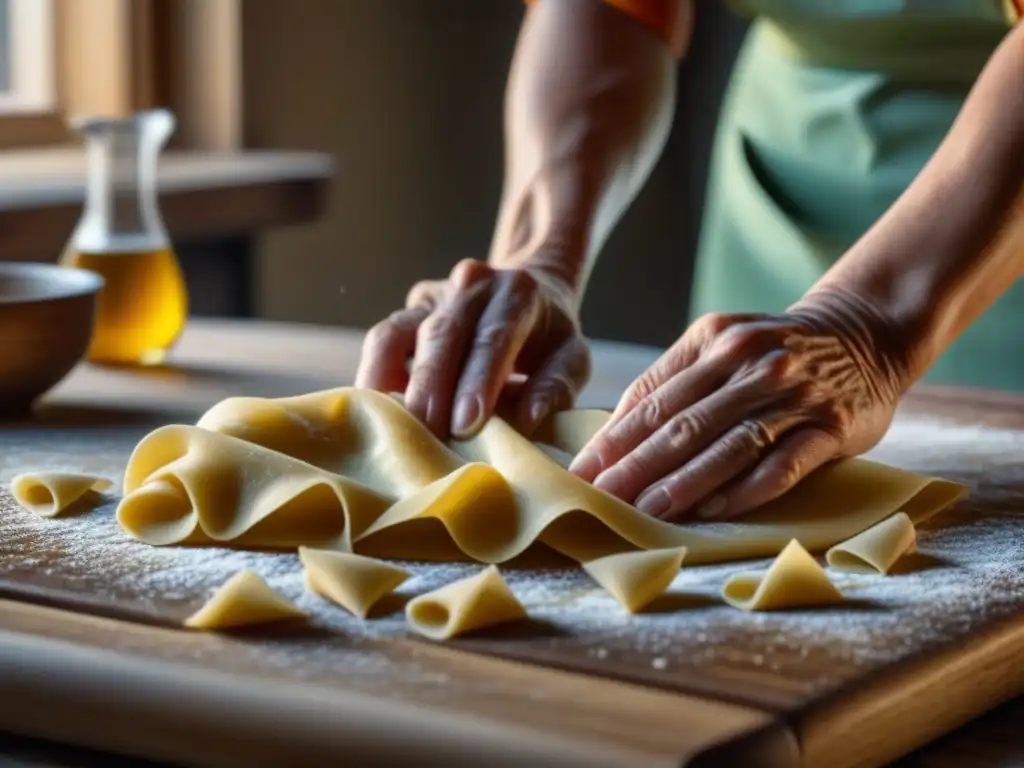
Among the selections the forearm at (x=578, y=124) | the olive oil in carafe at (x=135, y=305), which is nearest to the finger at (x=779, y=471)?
the forearm at (x=578, y=124)

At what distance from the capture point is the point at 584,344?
140cm

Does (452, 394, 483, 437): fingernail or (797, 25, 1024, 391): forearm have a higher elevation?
(797, 25, 1024, 391): forearm

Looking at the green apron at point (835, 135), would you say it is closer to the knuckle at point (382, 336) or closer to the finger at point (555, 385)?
the finger at point (555, 385)

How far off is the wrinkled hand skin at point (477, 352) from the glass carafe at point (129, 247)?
35cm

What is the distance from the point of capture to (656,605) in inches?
36.3

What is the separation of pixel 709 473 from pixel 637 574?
0.19 metres

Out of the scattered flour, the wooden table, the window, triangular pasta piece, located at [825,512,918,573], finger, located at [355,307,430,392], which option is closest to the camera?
the wooden table

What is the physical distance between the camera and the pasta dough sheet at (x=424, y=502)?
1028 millimetres

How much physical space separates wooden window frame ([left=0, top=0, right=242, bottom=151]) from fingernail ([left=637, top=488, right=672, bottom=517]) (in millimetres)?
1824

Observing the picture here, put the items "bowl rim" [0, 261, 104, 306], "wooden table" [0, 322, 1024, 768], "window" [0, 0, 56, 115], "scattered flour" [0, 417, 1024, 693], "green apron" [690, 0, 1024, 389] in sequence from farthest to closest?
"window" [0, 0, 56, 115] < "green apron" [690, 0, 1024, 389] < "bowl rim" [0, 261, 104, 306] < "scattered flour" [0, 417, 1024, 693] < "wooden table" [0, 322, 1024, 768]

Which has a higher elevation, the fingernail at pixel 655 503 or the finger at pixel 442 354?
the finger at pixel 442 354

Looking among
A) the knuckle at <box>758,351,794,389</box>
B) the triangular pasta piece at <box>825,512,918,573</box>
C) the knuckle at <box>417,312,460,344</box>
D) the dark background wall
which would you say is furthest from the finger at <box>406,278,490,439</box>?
the dark background wall

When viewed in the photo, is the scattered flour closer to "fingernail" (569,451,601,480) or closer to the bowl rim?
"fingernail" (569,451,601,480)

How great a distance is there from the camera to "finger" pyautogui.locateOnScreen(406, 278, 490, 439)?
125 cm
